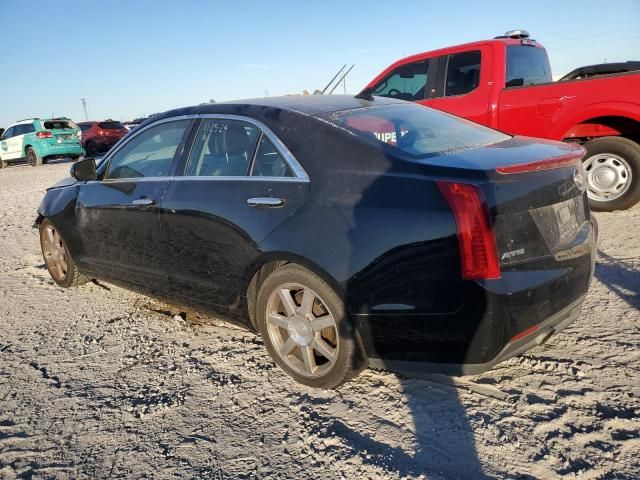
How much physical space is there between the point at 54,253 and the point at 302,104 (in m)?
3.12

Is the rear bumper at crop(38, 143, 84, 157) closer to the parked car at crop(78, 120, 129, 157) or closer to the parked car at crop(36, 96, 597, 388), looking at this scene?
the parked car at crop(78, 120, 129, 157)

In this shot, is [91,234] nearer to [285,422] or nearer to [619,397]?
[285,422]

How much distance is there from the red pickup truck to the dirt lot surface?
232cm

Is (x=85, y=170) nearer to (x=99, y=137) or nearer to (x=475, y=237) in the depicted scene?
(x=475, y=237)

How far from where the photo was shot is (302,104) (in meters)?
3.03

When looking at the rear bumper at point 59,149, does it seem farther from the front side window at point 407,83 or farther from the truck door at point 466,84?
the truck door at point 466,84

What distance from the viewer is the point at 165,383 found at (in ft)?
9.56

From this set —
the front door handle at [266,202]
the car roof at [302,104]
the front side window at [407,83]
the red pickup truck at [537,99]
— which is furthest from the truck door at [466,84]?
the front door handle at [266,202]

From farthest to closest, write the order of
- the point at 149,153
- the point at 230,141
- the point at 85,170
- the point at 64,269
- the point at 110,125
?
the point at 110,125 → the point at 64,269 → the point at 85,170 → the point at 149,153 → the point at 230,141

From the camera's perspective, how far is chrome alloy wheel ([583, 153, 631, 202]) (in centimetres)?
547

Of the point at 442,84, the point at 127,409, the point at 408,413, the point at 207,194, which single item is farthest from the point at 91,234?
the point at 442,84

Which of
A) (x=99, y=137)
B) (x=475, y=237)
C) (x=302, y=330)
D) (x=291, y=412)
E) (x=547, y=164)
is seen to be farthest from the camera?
(x=99, y=137)

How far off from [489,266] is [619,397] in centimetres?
106

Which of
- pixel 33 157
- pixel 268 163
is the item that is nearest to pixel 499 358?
pixel 268 163
